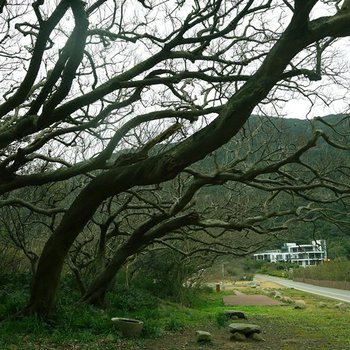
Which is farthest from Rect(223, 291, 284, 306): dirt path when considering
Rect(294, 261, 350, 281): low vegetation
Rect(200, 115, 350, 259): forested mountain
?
Rect(200, 115, 350, 259): forested mountain

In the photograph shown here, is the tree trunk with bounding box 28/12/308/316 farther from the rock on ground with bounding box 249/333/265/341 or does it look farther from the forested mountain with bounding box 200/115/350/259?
the rock on ground with bounding box 249/333/265/341

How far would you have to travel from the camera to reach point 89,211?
24.6 ft

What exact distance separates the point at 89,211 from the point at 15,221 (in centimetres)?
901

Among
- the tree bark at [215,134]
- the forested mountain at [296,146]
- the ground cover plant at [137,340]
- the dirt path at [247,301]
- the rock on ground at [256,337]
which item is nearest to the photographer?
the tree bark at [215,134]

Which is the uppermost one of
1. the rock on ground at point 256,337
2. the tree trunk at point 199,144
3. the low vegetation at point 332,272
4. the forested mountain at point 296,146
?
the forested mountain at point 296,146

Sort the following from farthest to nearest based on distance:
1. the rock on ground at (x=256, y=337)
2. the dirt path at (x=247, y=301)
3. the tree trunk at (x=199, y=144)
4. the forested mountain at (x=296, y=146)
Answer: the dirt path at (x=247, y=301) → the rock on ground at (x=256, y=337) → the forested mountain at (x=296, y=146) → the tree trunk at (x=199, y=144)

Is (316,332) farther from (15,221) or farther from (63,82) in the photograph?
(63,82)

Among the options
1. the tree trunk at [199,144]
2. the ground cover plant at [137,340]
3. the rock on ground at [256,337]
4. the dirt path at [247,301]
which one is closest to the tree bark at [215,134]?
the tree trunk at [199,144]

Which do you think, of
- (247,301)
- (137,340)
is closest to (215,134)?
(137,340)

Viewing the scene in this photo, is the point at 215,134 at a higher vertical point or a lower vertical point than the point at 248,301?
higher

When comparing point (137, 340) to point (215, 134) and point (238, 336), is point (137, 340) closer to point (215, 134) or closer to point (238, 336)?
point (238, 336)

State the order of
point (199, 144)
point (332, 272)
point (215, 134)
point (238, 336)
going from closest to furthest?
point (215, 134) < point (199, 144) < point (238, 336) < point (332, 272)

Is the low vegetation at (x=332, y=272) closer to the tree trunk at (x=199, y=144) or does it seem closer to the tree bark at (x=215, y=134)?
the tree trunk at (x=199, y=144)

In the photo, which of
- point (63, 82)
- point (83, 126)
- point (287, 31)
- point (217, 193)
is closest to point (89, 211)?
point (83, 126)
